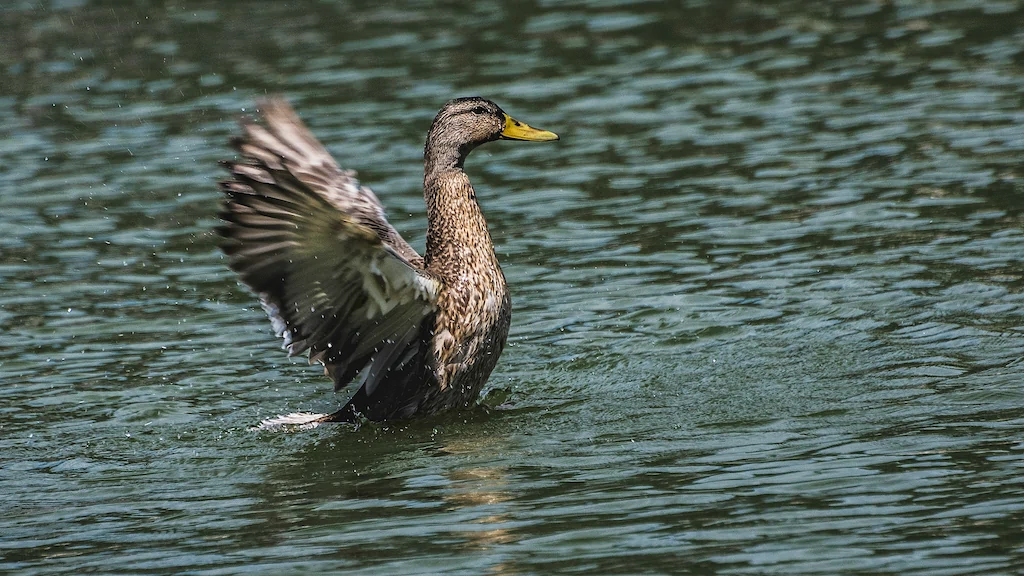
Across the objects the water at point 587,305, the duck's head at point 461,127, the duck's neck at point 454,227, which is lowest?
the water at point 587,305

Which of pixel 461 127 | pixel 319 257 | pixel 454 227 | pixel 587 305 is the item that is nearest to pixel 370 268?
pixel 319 257

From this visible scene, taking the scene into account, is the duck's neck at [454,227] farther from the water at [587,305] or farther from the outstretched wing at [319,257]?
the water at [587,305]

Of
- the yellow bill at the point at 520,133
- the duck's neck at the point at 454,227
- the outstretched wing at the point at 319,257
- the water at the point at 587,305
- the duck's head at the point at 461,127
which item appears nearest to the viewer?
the water at the point at 587,305

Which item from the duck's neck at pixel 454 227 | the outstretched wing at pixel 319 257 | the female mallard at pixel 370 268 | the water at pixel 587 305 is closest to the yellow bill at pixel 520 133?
the female mallard at pixel 370 268

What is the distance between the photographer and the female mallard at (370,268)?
6953 millimetres

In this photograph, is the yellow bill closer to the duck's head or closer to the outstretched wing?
the duck's head

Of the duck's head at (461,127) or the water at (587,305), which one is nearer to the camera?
the water at (587,305)

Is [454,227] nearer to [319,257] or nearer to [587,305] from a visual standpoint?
[319,257]

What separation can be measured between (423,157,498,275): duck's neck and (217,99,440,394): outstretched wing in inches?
5.6

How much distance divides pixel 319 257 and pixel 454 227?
3.73ft

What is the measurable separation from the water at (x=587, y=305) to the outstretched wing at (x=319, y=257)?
1.76ft

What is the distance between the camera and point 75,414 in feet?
27.5

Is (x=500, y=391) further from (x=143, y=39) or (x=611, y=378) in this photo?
(x=143, y=39)

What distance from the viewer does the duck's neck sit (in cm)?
795
